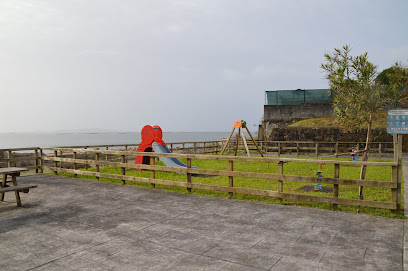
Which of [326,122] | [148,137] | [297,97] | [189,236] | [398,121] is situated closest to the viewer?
[189,236]

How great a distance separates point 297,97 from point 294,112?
6.34ft

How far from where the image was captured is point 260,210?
22.5 feet

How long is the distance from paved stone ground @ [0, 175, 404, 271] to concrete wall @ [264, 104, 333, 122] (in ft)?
93.4

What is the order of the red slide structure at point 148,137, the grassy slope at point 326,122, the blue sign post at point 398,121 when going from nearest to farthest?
1. the blue sign post at point 398,121
2. the red slide structure at point 148,137
3. the grassy slope at point 326,122

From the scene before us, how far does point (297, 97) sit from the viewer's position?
3500 cm

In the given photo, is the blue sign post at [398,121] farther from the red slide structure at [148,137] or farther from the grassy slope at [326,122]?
the grassy slope at [326,122]

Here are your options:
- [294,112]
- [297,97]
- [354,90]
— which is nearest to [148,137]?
[354,90]

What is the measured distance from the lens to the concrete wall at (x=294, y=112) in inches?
1326

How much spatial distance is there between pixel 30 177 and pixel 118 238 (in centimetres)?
863

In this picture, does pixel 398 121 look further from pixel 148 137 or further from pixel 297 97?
pixel 297 97

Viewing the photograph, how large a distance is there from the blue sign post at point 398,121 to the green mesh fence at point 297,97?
2856cm

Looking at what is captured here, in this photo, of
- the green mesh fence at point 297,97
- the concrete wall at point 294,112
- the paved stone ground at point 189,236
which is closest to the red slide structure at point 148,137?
the paved stone ground at point 189,236

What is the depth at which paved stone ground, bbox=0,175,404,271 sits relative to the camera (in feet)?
13.5

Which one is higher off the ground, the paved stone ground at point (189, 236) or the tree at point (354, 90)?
the tree at point (354, 90)
